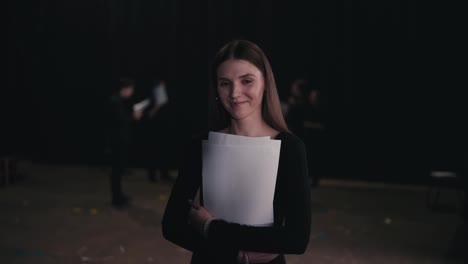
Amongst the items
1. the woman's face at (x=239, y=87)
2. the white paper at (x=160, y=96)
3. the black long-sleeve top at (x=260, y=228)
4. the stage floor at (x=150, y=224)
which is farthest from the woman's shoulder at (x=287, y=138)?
the white paper at (x=160, y=96)

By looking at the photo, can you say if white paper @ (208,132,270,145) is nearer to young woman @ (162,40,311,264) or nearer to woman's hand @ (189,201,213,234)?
young woman @ (162,40,311,264)

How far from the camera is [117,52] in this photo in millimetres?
7723

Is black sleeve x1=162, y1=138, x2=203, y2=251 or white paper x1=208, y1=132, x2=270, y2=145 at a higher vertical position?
white paper x1=208, y1=132, x2=270, y2=145

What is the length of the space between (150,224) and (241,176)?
382cm

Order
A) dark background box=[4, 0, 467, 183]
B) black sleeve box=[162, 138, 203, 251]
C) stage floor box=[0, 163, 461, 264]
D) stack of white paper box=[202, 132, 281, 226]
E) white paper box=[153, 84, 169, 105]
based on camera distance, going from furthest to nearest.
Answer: white paper box=[153, 84, 169, 105], dark background box=[4, 0, 467, 183], stage floor box=[0, 163, 461, 264], black sleeve box=[162, 138, 203, 251], stack of white paper box=[202, 132, 281, 226]

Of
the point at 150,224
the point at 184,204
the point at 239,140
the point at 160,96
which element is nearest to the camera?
the point at 239,140

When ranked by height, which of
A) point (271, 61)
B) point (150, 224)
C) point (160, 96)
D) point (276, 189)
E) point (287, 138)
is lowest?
point (150, 224)

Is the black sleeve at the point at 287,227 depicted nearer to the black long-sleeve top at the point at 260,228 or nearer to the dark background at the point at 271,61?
the black long-sleeve top at the point at 260,228

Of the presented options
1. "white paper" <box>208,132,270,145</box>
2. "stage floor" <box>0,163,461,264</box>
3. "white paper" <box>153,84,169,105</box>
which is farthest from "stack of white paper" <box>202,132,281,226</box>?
"white paper" <box>153,84,169,105</box>

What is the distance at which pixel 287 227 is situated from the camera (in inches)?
49.6

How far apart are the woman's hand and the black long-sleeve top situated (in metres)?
0.03

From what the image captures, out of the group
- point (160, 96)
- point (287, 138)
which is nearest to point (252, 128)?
point (287, 138)

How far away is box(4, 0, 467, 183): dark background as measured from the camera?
6.91m

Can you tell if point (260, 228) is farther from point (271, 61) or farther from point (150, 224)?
point (271, 61)
